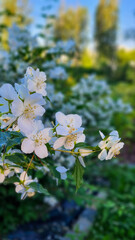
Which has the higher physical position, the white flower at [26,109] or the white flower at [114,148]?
the white flower at [26,109]

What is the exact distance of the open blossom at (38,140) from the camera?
0.72 metres

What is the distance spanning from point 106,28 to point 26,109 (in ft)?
112

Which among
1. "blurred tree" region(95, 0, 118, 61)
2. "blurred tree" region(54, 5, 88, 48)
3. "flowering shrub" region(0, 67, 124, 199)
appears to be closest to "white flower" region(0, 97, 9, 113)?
"flowering shrub" region(0, 67, 124, 199)

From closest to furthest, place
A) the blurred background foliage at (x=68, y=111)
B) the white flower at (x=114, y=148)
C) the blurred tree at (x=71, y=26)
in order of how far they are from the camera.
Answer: the white flower at (x=114, y=148) < the blurred background foliage at (x=68, y=111) < the blurred tree at (x=71, y=26)

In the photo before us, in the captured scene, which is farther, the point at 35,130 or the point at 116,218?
the point at 116,218

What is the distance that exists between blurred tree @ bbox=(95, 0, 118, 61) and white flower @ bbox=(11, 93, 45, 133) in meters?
32.1

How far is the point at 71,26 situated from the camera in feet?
109

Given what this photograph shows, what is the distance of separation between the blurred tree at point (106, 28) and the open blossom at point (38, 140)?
32.1 metres

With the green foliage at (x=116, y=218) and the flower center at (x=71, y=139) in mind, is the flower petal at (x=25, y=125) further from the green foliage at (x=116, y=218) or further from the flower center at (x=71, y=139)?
the green foliage at (x=116, y=218)

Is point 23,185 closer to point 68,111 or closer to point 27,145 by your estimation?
point 27,145

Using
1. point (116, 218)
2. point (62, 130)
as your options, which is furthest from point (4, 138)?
point (116, 218)

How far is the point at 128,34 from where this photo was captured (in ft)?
36.7

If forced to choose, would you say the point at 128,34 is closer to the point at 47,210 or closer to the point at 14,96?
the point at 47,210

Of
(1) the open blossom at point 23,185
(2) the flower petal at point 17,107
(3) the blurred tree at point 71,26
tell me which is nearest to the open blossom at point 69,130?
(2) the flower petal at point 17,107
